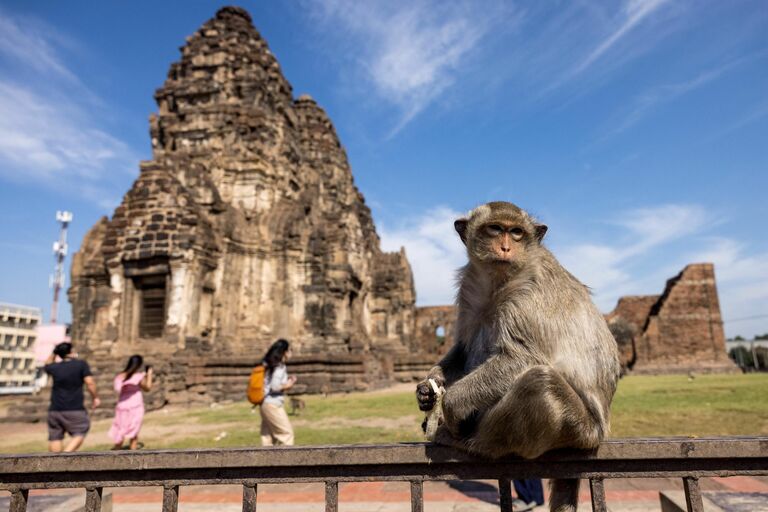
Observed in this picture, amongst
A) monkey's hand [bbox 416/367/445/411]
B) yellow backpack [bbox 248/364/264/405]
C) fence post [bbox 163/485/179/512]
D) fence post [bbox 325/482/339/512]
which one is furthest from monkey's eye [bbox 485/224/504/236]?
yellow backpack [bbox 248/364/264/405]

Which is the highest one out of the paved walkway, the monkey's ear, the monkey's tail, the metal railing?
the monkey's ear

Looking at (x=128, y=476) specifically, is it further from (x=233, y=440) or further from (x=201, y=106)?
(x=201, y=106)

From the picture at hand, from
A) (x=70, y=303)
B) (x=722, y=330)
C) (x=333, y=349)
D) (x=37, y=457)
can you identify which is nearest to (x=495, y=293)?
(x=37, y=457)

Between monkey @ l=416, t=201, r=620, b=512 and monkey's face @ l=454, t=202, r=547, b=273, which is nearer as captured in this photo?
monkey @ l=416, t=201, r=620, b=512

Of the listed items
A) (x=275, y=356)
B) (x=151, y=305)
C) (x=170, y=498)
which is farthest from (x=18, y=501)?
(x=151, y=305)

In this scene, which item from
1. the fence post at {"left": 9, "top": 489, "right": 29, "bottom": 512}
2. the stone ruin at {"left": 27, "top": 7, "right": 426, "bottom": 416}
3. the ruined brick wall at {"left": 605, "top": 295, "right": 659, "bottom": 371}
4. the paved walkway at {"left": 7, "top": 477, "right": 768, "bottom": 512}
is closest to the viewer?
the fence post at {"left": 9, "top": 489, "right": 29, "bottom": 512}

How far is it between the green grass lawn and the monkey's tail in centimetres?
497

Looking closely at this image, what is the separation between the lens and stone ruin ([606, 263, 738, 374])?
32938 mm

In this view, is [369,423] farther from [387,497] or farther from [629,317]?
[629,317]

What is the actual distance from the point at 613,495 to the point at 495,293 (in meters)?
3.41

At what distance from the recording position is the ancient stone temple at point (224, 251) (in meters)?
15.1

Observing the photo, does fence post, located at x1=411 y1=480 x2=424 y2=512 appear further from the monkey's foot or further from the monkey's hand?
the monkey's hand

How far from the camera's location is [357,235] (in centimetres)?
2264

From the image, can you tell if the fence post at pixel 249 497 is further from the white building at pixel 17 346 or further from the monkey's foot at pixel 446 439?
the white building at pixel 17 346
